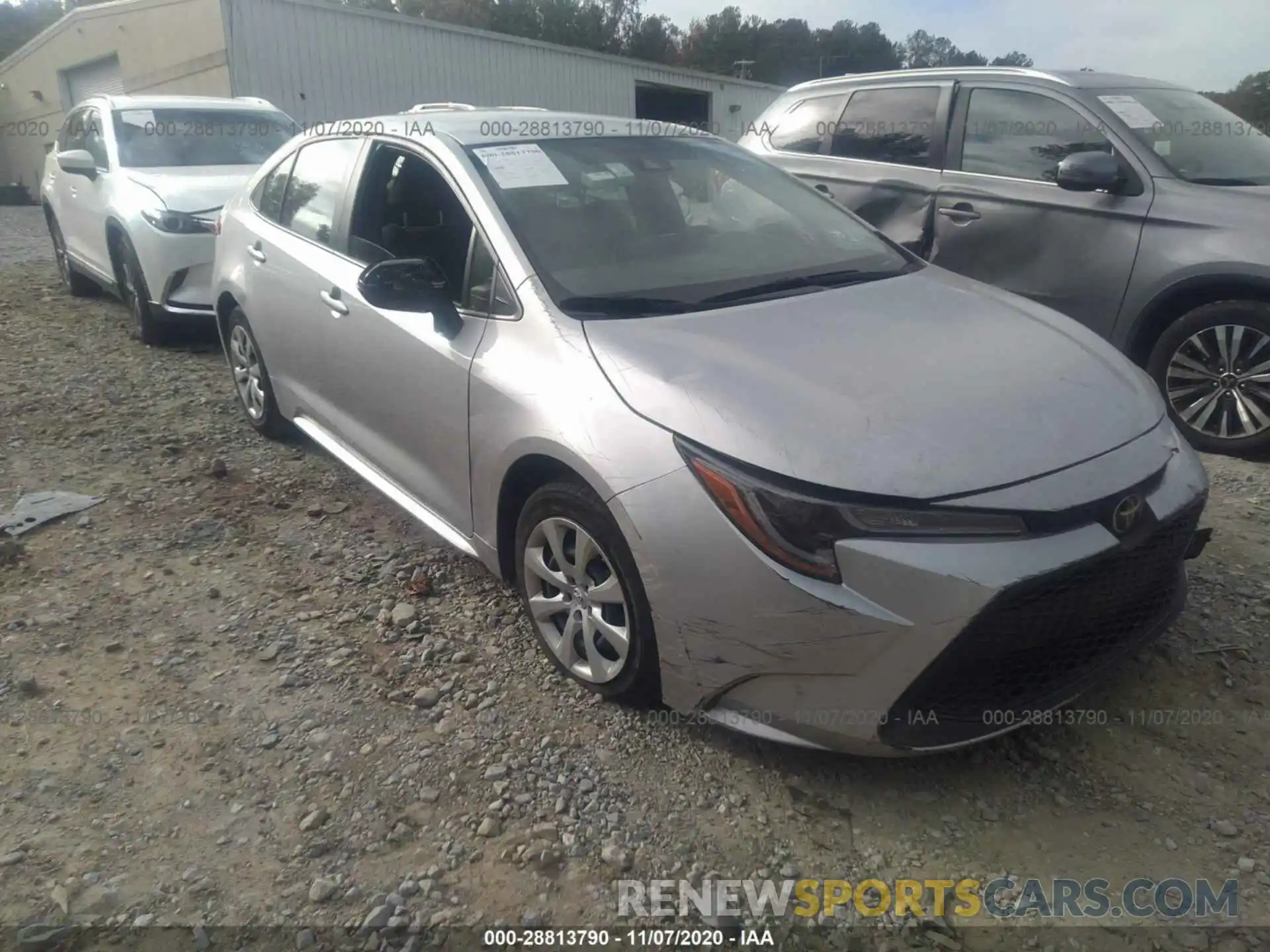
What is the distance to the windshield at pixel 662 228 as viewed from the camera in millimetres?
2795

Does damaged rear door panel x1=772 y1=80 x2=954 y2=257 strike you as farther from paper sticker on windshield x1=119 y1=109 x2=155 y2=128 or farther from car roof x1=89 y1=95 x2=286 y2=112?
paper sticker on windshield x1=119 y1=109 x2=155 y2=128

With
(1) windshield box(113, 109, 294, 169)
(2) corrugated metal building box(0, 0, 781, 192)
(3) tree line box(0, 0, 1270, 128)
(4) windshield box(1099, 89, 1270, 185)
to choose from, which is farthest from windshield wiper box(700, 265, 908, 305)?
(3) tree line box(0, 0, 1270, 128)

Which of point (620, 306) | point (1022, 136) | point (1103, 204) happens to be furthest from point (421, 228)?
point (1022, 136)

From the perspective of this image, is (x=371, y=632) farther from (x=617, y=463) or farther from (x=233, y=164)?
(x=233, y=164)

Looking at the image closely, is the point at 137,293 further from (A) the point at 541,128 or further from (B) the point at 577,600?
(B) the point at 577,600

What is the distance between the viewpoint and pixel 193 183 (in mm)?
6215

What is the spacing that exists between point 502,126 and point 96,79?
21.9 metres

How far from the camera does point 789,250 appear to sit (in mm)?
3184

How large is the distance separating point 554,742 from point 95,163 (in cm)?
648

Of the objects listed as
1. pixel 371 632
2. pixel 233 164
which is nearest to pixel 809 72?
pixel 233 164

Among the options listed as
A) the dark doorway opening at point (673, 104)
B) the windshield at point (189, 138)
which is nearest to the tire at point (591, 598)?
the windshield at point (189, 138)

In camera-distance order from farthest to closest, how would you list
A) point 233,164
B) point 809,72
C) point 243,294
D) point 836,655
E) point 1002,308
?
point 809,72 → point 233,164 → point 243,294 → point 1002,308 → point 836,655

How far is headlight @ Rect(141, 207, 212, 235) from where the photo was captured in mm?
5898

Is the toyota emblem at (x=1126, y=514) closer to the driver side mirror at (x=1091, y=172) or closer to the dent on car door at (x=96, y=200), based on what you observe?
the driver side mirror at (x=1091, y=172)
